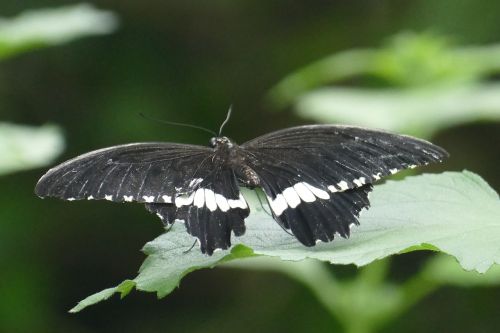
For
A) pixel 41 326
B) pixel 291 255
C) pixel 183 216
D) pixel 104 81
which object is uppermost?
pixel 104 81

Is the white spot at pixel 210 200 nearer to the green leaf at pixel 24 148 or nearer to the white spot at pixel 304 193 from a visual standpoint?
the white spot at pixel 304 193

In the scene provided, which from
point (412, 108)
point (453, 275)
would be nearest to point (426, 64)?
point (412, 108)

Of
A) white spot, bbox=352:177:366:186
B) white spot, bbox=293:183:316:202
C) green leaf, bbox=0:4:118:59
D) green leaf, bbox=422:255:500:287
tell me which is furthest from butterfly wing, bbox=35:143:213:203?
green leaf, bbox=422:255:500:287

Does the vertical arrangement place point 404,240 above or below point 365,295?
below

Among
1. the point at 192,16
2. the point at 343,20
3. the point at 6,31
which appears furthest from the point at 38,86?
the point at 6,31

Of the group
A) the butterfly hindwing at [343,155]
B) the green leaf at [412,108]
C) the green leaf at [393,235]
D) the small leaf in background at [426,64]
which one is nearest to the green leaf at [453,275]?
the green leaf at [412,108]

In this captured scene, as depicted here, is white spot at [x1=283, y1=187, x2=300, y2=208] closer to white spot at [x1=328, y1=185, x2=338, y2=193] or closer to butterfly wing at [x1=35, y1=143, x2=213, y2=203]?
white spot at [x1=328, y1=185, x2=338, y2=193]

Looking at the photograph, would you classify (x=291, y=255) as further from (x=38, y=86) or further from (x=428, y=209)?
(x=38, y=86)
